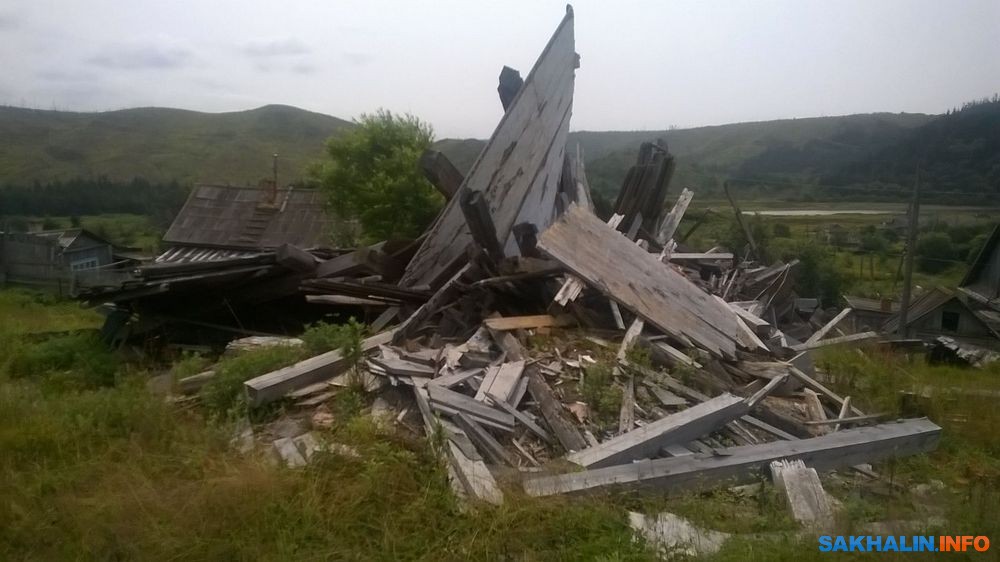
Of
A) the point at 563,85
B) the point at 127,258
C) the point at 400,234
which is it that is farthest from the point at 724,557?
the point at 127,258

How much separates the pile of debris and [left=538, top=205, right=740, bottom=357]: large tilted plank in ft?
0.07

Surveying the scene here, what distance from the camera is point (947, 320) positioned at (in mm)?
20500

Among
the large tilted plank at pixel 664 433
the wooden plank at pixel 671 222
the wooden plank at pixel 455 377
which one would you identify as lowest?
the large tilted plank at pixel 664 433

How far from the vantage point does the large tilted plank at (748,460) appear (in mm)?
3682

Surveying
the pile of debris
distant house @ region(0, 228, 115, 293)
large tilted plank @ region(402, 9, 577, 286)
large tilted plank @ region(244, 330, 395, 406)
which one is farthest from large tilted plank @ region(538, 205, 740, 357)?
distant house @ region(0, 228, 115, 293)

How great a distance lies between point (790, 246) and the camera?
779 inches

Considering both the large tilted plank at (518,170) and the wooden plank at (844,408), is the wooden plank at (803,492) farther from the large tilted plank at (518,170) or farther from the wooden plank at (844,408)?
the large tilted plank at (518,170)

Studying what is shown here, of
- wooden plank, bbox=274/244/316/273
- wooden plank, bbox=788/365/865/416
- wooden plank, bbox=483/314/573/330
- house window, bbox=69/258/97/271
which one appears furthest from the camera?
house window, bbox=69/258/97/271

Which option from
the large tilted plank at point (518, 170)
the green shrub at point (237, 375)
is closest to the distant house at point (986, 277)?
the large tilted plank at point (518, 170)

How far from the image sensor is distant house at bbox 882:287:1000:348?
19625 millimetres

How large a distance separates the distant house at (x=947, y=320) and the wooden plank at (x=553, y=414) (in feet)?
60.5

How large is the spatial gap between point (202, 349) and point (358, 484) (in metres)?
4.06

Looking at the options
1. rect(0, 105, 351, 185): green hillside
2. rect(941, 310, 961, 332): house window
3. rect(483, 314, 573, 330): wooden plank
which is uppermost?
rect(0, 105, 351, 185): green hillside

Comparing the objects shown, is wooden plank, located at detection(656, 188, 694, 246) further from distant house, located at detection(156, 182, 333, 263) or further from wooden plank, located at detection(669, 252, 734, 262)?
distant house, located at detection(156, 182, 333, 263)
